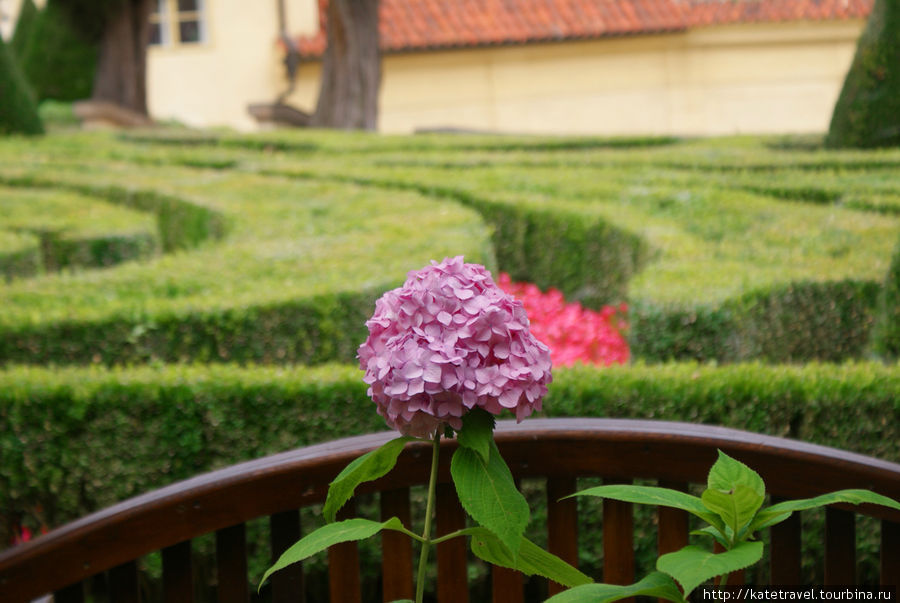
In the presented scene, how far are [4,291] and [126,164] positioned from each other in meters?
5.80

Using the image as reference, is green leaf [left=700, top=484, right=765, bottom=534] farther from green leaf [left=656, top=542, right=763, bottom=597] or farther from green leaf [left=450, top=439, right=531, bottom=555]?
green leaf [left=450, top=439, right=531, bottom=555]

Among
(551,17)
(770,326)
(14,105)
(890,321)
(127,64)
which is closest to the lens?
(890,321)

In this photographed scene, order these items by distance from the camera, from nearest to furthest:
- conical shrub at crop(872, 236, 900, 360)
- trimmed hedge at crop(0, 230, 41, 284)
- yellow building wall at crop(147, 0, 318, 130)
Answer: conical shrub at crop(872, 236, 900, 360) → trimmed hedge at crop(0, 230, 41, 284) → yellow building wall at crop(147, 0, 318, 130)

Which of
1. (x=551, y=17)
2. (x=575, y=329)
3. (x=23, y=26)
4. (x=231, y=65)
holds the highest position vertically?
(x=23, y=26)

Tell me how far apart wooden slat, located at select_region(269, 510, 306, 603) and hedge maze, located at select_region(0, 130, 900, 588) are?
1.18 metres

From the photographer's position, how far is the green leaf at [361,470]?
1.53 metres

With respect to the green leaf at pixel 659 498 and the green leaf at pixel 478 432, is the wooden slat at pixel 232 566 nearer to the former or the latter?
the green leaf at pixel 478 432

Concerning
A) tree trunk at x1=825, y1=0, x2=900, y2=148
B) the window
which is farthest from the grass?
the window

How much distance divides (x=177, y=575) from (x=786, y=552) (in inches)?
47.7

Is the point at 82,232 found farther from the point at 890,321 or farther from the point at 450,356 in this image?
the point at 450,356

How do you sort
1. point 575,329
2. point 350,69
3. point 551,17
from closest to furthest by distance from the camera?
point 575,329, point 350,69, point 551,17

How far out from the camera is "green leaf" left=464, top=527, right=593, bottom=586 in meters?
1.56

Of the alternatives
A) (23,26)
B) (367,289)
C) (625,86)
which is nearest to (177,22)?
(23,26)

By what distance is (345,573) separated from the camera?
203cm
